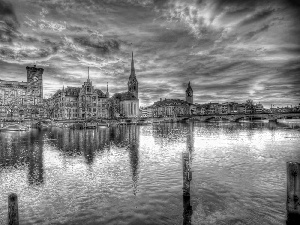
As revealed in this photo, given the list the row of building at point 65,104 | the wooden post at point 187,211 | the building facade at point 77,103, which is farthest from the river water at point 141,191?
the building facade at point 77,103

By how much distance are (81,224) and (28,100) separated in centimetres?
21628

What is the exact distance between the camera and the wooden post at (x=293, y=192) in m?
11.4

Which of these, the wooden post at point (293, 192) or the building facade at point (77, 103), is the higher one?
the building facade at point (77, 103)

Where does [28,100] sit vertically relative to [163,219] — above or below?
above

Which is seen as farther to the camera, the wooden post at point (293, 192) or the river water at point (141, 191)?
the river water at point (141, 191)

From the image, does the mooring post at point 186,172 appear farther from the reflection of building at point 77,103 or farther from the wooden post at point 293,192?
the reflection of building at point 77,103

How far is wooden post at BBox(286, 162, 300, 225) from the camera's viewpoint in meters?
11.4

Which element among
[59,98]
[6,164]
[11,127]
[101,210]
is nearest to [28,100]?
[59,98]

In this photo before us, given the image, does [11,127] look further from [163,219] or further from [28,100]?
[28,100]

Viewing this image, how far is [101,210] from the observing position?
13688 mm

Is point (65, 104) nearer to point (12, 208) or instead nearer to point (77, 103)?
point (77, 103)

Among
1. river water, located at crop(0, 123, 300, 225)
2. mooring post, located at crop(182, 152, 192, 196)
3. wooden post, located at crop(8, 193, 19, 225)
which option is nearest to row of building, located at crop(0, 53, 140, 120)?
river water, located at crop(0, 123, 300, 225)

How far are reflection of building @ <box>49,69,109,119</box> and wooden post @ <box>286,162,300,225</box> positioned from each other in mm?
133290

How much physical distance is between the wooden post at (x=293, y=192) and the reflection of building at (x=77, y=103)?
5248 inches
